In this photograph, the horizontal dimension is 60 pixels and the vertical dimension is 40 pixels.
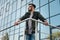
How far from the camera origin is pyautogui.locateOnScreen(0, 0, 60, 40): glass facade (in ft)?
44.7

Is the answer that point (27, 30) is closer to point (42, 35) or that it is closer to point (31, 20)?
point (31, 20)

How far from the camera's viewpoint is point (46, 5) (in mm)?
15070

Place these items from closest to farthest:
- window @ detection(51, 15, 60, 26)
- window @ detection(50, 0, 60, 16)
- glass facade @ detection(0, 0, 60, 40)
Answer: window @ detection(51, 15, 60, 26) < window @ detection(50, 0, 60, 16) < glass facade @ detection(0, 0, 60, 40)

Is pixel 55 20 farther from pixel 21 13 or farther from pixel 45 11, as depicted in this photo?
pixel 21 13

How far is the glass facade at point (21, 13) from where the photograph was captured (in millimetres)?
13632

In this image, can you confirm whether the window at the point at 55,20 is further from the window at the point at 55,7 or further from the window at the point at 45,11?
the window at the point at 45,11

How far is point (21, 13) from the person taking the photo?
20375 millimetres

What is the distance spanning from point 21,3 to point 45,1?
5969 millimetres

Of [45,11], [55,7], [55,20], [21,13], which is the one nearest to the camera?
[55,20]

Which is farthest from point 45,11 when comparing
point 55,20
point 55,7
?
point 55,20

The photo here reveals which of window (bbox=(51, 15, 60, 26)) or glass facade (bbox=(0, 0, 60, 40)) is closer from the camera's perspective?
window (bbox=(51, 15, 60, 26))

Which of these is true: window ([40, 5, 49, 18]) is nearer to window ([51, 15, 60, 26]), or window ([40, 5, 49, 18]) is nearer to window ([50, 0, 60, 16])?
window ([50, 0, 60, 16])

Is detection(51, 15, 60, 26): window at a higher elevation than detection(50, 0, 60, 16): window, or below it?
below

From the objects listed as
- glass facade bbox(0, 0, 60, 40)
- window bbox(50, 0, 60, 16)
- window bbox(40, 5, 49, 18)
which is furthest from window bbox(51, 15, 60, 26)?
window bbox(40, 5, 49, 18)
